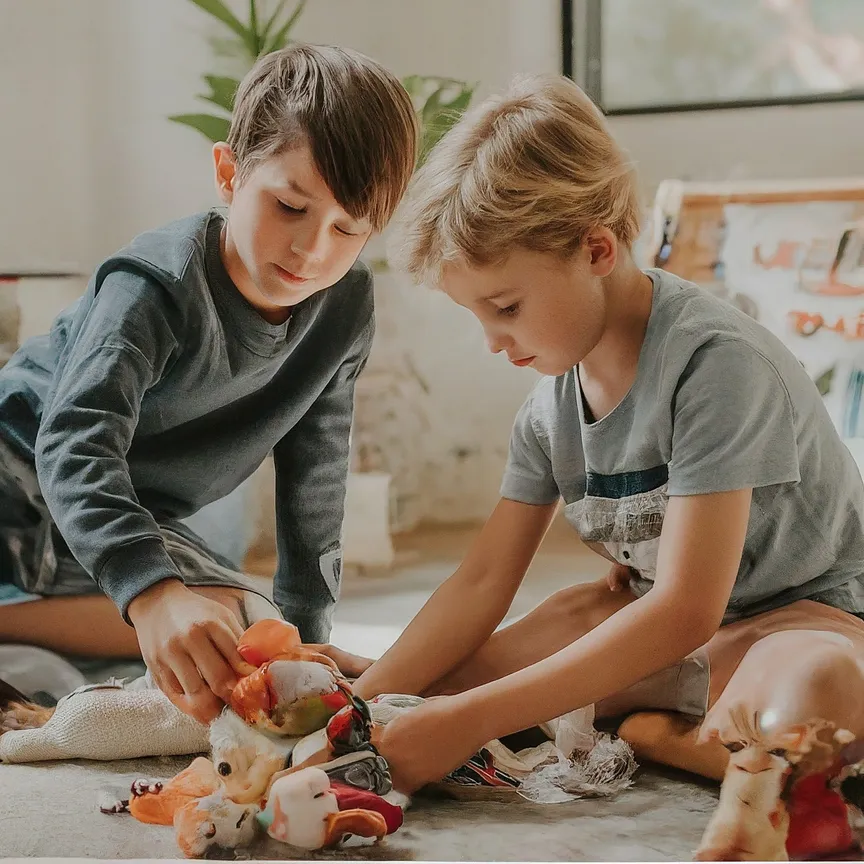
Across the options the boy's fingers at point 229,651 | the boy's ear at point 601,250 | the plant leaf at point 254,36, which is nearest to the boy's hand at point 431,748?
the boy's fingers at point 229,651

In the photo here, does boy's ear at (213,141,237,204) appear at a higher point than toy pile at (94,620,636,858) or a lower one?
higher

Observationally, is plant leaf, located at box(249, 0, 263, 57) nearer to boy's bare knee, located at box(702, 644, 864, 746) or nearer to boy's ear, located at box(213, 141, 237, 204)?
boy's ear, located at box(213, 141, 237, 204)

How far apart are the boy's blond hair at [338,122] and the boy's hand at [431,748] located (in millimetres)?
368

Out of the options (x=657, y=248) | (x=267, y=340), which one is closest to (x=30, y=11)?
(x=267, y=340)

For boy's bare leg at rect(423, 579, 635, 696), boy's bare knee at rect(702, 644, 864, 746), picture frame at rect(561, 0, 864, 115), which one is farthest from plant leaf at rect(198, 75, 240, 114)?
boy's bare knee at rect(702, 644, 864, 746)

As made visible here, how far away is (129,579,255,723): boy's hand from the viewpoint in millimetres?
688

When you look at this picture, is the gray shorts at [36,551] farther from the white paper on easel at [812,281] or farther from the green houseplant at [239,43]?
the white paper on easel at [812,281]

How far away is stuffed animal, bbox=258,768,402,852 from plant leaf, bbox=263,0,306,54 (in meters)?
0.55

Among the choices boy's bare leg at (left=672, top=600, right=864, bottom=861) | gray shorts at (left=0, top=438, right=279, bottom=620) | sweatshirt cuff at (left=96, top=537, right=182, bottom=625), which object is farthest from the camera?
gray shorts at (left=0, top=438, right=279, bottom=620)

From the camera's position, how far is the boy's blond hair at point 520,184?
2.20 feet

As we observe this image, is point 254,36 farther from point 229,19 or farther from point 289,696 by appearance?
point 289,696

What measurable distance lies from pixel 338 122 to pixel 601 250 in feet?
0.69

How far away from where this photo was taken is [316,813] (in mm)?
615

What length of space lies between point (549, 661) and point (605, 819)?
0.11 meters
